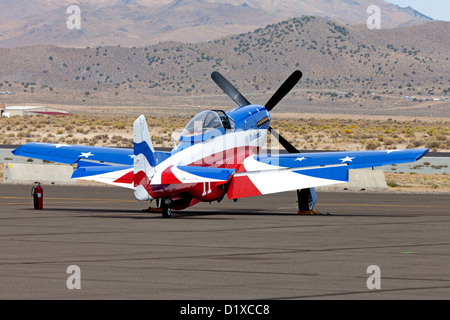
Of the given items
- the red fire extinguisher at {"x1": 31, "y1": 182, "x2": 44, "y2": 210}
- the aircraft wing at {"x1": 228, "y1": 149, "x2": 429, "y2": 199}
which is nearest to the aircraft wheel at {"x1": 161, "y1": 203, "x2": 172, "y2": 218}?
the aircraft wing at {"x1": 228, "y1": 149, "x2": 429, "y2": 199}

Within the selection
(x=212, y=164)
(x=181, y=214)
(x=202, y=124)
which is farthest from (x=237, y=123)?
(x=181, y=214)

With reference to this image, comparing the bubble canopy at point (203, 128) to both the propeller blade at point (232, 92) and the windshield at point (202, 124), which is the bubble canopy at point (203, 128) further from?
the propeller blade at point (232, 92)

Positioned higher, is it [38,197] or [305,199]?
[38,197]

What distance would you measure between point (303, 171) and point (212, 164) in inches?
99.0

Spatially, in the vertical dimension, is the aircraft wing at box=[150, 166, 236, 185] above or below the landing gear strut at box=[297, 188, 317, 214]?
above

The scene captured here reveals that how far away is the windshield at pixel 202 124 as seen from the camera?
23.8m

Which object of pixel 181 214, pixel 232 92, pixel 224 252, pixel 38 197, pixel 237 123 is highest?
pixel 232 92

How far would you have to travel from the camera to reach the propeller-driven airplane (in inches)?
873

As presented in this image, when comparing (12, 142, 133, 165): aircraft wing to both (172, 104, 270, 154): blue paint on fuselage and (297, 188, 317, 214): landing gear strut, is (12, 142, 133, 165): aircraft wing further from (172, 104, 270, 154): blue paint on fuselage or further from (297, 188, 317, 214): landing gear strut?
(297, 188, 317, 214): landing gear strut

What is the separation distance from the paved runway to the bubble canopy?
2180 millimetres

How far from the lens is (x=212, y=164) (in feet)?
78.9

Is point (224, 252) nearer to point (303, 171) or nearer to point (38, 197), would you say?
point (303, 171)

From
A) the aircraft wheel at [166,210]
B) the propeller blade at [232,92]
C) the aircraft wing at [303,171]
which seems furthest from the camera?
the propeller blade at [232,92]

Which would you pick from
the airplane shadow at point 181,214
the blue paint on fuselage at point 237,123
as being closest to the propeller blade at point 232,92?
the blue paint on fuselage at point 237,123
